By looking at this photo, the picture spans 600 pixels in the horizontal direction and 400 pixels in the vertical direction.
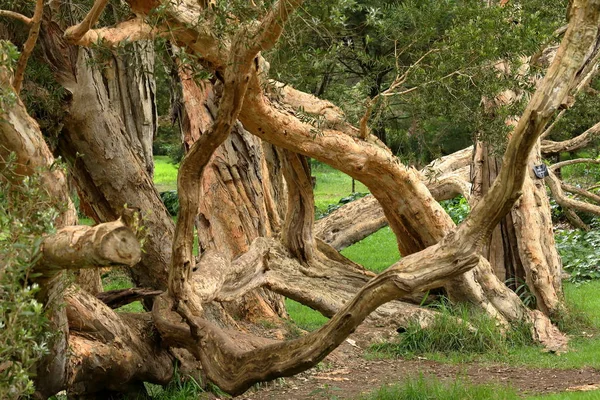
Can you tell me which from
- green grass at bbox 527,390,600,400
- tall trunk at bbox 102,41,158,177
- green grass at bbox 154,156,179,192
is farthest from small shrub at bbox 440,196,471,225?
green grass at bbox 154,156,179,192

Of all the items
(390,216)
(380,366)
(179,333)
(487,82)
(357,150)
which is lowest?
(380,366)

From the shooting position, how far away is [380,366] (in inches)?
379

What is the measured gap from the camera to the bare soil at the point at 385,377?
834cm

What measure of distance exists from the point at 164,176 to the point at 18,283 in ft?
103

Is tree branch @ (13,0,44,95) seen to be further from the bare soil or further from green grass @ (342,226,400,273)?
green grass @ (342,226,400,273)

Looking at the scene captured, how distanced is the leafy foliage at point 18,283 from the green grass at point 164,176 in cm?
2429

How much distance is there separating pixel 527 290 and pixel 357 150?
3.37 meters

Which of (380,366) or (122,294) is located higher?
(122,294)

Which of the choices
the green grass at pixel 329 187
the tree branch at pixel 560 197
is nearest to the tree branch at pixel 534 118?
the tree branch at pixel 560 197

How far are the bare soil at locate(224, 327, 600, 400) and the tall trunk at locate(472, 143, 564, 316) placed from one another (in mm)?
2043

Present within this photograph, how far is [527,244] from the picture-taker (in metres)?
11.1

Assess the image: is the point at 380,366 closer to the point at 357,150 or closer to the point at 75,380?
the point at 357,150

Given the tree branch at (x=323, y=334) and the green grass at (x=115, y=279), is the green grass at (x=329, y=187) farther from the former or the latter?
the tree branch at (x=323, y=334)

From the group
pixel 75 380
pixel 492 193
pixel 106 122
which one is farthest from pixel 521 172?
pixel 106 122
